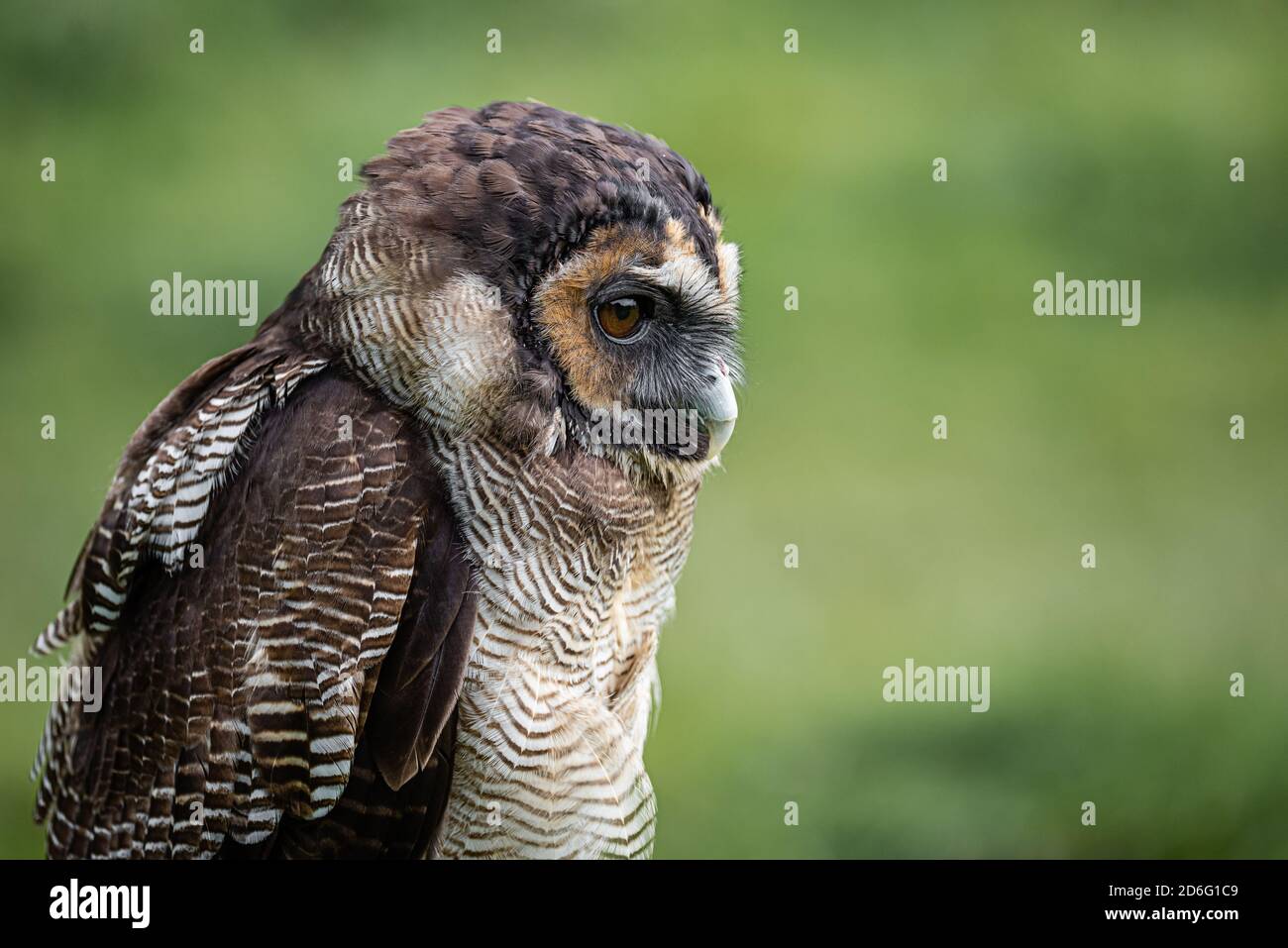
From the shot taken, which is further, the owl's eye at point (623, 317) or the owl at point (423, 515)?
the owl's eye at point (623, 317)

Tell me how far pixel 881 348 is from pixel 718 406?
7.07 meters

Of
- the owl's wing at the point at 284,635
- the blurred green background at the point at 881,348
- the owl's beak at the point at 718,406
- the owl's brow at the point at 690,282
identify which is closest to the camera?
the owl's wing at the point at 284,635

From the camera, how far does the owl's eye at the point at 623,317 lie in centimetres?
379

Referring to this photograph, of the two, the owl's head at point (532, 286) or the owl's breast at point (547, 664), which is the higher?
the owl's head at point (532, 286)

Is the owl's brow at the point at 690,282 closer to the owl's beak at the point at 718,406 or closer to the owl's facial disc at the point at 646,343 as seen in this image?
the owl's facial disc at the point at 646,343

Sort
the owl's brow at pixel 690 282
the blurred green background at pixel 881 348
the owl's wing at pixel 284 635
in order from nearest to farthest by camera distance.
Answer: the owl's wing at pixel 284 635 < the owl's brow at pixel 690 282 < the blurred green background at pixel 881 348

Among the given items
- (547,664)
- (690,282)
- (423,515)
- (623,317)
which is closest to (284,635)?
(423,515)

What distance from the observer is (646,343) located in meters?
3.88

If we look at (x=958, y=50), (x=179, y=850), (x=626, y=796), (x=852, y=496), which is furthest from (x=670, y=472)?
(x=958, y=50)

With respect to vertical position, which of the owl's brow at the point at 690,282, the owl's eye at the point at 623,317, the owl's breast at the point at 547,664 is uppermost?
the owl's brow at the point at 690,282

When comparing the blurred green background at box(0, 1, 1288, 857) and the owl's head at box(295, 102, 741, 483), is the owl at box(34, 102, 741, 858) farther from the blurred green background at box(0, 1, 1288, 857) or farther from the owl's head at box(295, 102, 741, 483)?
the blurred green background at box(0, 1, 1288, 857)

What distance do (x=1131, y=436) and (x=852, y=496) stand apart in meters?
2.57

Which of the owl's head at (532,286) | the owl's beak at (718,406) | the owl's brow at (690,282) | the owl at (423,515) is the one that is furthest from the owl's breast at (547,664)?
the owl's brow at (690,282)

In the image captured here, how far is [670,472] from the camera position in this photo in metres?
4.08
